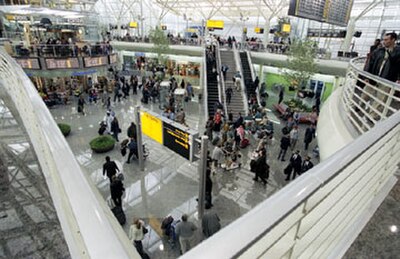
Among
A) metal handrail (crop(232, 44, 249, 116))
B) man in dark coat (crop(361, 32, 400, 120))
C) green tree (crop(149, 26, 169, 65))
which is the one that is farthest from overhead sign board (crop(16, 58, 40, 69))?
man in dark coat (crop(361, 32, 400, 120))

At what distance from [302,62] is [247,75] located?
172 inches

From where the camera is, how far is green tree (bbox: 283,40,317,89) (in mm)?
18998

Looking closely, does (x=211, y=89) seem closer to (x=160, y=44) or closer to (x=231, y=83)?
(x=231, y=83)

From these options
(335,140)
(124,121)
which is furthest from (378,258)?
(124,121)

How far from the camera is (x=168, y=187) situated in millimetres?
8844

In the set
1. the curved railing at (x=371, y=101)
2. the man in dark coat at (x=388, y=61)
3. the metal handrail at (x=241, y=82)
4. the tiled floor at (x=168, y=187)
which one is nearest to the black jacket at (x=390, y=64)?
the man in dark coat at (x=388, y=61)

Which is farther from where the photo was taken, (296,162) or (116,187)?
(296,162)

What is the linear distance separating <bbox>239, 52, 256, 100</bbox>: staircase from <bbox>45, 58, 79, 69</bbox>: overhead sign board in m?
12.8

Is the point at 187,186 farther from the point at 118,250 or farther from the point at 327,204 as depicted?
the point at 118,250

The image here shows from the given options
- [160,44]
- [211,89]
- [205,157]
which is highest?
[160,44]

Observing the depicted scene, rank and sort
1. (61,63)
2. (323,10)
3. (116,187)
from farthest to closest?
(61,63) < (323,10) < (116,187)

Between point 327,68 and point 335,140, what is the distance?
62.1 feet

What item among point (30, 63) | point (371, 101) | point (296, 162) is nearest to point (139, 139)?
point (296, 162)

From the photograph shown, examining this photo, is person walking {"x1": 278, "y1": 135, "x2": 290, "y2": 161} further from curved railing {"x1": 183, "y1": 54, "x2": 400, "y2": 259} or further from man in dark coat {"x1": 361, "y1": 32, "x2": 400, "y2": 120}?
curved railing {"x1": 183, "y1": 54, "x2": 400, "y2": 259}
